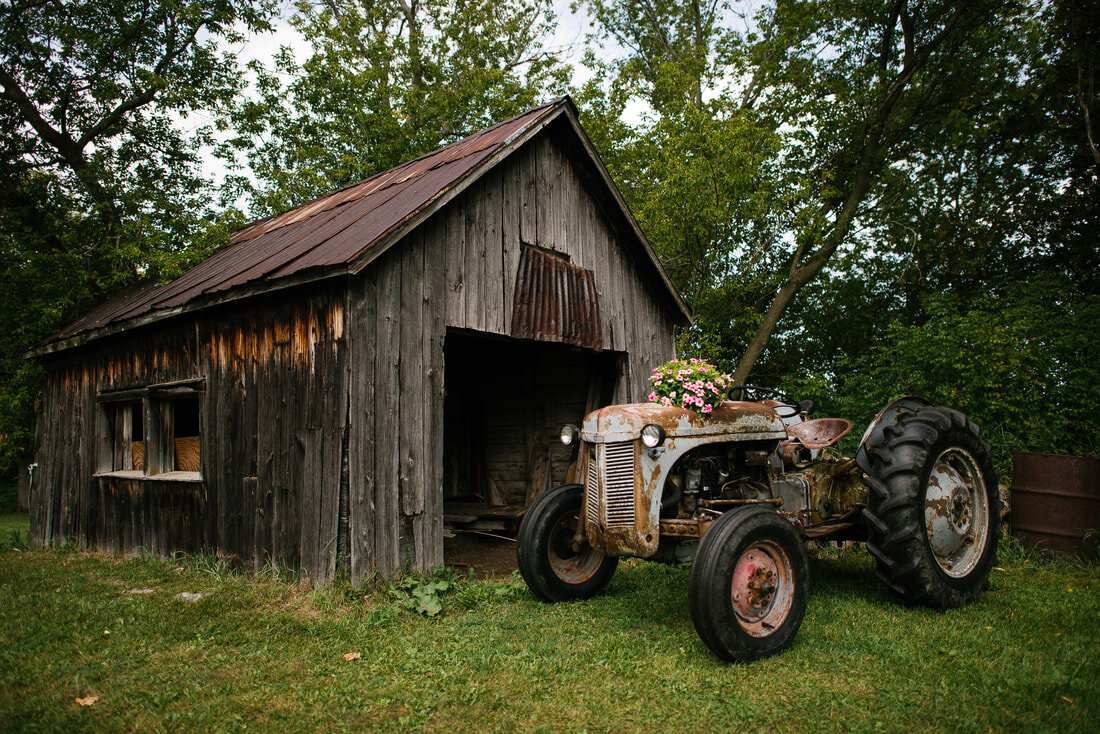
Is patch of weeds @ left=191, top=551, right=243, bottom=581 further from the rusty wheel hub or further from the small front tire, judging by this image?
the rusty wheel hub

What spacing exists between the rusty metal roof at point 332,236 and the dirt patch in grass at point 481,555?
324 centimetres

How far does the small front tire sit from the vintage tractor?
1cm

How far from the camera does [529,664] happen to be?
412cm

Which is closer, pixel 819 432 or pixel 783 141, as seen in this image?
pixel 819 432

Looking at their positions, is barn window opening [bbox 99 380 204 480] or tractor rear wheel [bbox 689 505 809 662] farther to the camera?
barn window opening [bbox 99 380 204 480]

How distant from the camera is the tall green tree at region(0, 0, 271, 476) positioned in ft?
44.3

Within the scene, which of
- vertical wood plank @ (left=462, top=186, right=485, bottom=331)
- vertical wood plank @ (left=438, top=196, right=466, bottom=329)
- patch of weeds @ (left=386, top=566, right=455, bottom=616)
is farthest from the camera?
vertical wood plank @ (left=462, top=186, right=485, bottom=331)

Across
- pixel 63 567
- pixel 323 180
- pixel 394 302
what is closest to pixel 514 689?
pixel 394 302

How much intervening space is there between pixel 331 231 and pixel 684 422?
446 centimetres

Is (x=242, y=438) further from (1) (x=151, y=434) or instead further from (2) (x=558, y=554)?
(2) (x=558, y=554)

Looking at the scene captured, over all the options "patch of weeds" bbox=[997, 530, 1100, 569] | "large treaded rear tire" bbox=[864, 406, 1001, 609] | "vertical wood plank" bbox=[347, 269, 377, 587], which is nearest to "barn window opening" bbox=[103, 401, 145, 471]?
"vertical wood plank" bbox=[347, 269, 377, 587]

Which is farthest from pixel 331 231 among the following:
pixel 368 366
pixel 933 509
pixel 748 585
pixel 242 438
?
pixel 933 509

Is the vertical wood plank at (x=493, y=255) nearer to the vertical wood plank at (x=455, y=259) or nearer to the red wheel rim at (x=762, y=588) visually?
the vertical wood plank at (x=455, y=259)

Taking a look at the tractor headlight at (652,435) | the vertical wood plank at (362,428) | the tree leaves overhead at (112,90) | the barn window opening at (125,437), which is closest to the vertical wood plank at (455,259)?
the vertical wood plank at (362,428)
